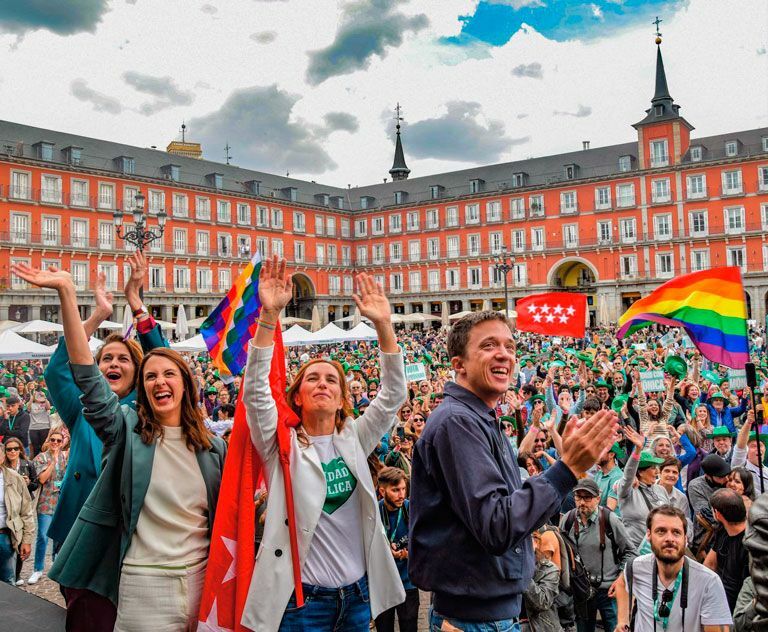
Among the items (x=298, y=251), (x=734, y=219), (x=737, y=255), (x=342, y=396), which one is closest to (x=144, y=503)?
(x=342, y=396)

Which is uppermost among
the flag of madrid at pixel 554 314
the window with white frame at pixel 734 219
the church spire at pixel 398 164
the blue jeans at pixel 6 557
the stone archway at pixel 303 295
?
the church spire at pixel 398 164

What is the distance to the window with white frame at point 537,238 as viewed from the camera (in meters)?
47.7

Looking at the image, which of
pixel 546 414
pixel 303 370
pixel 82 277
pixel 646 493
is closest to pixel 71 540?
pixel 303 370

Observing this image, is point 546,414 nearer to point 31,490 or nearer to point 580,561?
point 580,561

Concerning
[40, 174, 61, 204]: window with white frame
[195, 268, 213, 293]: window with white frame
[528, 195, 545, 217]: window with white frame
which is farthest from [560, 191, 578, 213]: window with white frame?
[40, 174, 61, 204]: window with white frame

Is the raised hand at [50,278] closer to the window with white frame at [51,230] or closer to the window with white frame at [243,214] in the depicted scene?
the window with white frame at [51,230]

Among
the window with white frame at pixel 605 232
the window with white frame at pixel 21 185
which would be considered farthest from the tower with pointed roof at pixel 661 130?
the window with white frame at pixel 21 185

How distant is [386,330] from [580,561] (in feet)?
8.49

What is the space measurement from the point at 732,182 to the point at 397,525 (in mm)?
45532

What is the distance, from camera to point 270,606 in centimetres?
240

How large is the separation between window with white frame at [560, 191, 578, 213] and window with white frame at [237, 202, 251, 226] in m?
24.7

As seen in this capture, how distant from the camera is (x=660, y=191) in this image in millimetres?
43875

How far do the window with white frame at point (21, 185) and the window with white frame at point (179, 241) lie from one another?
9.54m

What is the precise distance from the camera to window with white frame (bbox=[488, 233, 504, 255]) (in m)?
49.3
